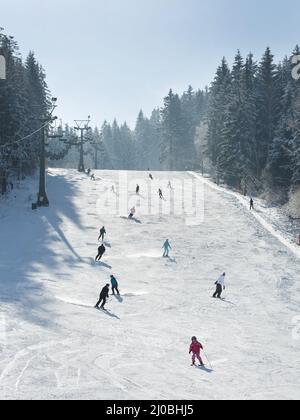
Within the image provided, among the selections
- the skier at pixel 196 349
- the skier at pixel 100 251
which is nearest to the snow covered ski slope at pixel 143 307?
the skier at pixel 196 349

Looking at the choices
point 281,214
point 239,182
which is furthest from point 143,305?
point 239,182

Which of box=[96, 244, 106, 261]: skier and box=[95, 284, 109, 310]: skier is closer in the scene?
box=[95, 284, 109, 310]: skier

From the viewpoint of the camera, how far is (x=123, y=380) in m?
12.7

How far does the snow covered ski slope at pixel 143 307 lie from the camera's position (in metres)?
12.9

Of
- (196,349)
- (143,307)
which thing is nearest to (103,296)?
(143,307)

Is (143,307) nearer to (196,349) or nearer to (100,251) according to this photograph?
(196,349)

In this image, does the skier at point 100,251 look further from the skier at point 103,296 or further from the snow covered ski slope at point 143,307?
the skier at point 103,296

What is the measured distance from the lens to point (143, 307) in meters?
20.7

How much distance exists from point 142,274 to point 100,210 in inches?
642

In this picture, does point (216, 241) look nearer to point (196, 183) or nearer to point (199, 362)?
point (199, 362)

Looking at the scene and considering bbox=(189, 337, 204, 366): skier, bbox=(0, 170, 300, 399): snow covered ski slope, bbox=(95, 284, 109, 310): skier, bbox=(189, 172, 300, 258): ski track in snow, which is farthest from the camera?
bbox=(189, 172, 300, 258): ski track in snow

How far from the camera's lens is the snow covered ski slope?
1291 centimetres

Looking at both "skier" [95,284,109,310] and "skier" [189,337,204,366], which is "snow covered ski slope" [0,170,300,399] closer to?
"skier" [189,337,204,366]

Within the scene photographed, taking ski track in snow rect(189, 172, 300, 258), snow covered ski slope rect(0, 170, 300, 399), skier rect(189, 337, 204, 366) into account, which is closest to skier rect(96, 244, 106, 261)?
snow covered ski slope rect(0, 170, 300, 399)
